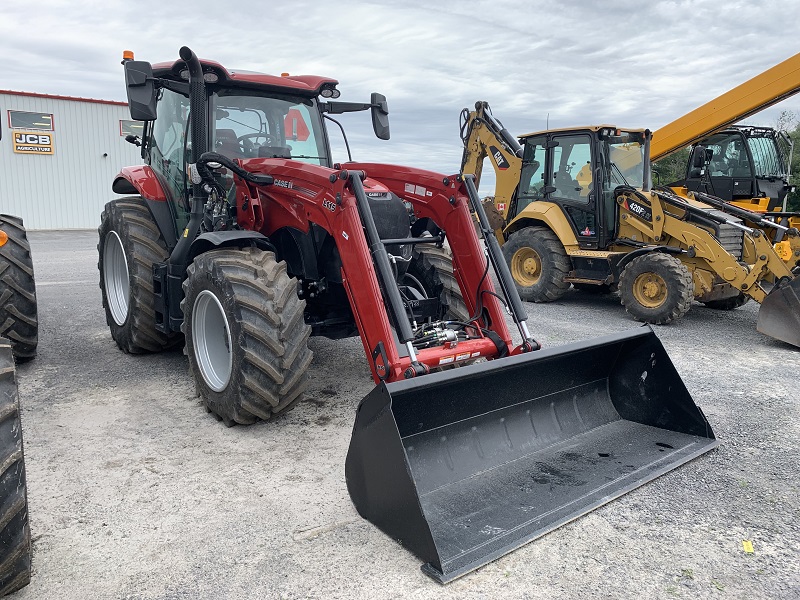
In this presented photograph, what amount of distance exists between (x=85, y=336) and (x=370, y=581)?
489 centimetres

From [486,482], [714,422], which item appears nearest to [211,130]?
[486,482]

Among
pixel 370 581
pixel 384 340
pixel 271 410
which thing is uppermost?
pixel 384 340

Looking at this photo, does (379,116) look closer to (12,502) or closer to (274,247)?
(274,247)

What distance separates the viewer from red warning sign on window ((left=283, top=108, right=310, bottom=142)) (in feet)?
16.7

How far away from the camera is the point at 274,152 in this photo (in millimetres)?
4961

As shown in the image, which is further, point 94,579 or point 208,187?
point 208,187

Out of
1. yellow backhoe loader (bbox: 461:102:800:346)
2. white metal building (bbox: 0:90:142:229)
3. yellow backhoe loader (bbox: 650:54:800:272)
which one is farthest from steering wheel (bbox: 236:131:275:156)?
white metal building (bbox: 0:90:142:229)

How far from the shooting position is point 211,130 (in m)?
4.67

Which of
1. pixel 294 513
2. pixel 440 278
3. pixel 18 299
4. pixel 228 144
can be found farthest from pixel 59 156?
pixel 294 513

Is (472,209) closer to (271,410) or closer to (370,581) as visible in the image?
(271,410)

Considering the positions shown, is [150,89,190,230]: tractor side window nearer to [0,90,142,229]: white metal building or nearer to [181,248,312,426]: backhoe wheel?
[181,248,312,426]: backhoe wheel

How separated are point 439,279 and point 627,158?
5127 mm

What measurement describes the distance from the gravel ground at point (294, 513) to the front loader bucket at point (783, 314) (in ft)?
5.72

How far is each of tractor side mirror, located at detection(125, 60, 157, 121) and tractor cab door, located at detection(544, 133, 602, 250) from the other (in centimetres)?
601
